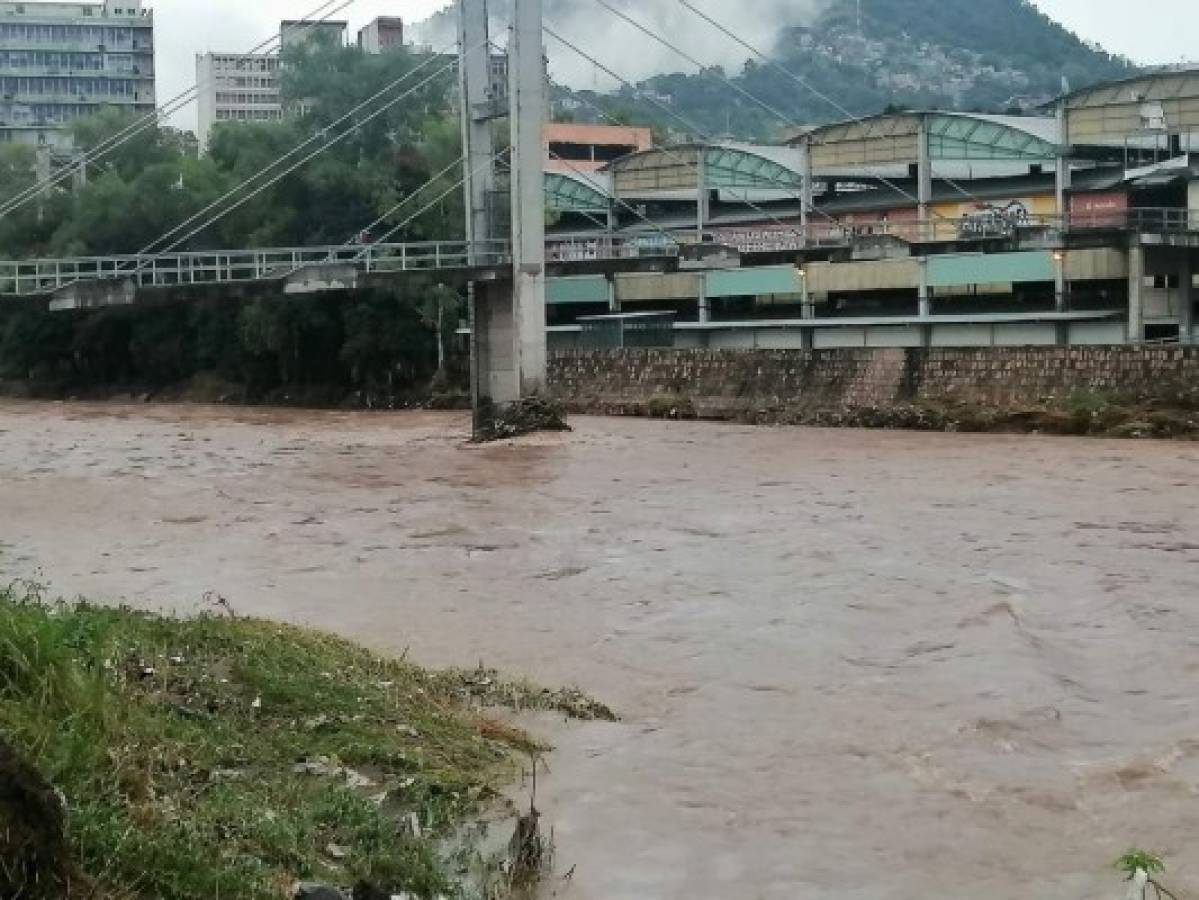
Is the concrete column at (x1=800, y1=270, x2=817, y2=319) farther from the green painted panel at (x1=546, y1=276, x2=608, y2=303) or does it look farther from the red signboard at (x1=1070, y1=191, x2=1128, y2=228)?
the green painted panel at (x1=546, y1=276, x2=608, y2=303)

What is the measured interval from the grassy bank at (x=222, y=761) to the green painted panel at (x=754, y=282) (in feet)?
116

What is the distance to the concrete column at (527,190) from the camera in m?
32.2

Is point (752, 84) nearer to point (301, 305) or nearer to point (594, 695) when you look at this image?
point (301, 305)

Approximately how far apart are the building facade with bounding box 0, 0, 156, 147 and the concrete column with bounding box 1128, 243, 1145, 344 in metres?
71.2

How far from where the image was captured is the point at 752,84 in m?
165

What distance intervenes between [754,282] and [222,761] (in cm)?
3881

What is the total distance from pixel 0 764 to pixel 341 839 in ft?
5.50

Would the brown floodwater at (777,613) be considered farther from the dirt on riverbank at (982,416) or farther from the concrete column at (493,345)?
the concrete column at (493,345)

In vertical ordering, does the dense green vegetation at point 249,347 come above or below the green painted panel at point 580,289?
below

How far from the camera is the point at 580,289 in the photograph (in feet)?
164

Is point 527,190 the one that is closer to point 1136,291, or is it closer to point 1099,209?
point 1136,291

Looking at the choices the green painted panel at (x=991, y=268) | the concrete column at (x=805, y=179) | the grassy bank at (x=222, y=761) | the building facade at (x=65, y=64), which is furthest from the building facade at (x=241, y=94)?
the grassy bank at (x=222, y=761)

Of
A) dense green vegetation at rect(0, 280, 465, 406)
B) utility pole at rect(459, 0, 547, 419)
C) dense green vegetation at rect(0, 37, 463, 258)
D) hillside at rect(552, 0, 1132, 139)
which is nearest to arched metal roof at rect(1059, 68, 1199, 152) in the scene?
utility pole at rect(459, 0, 547, 419)

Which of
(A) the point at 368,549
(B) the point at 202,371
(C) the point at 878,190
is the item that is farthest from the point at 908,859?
(B) the point at 202,371
